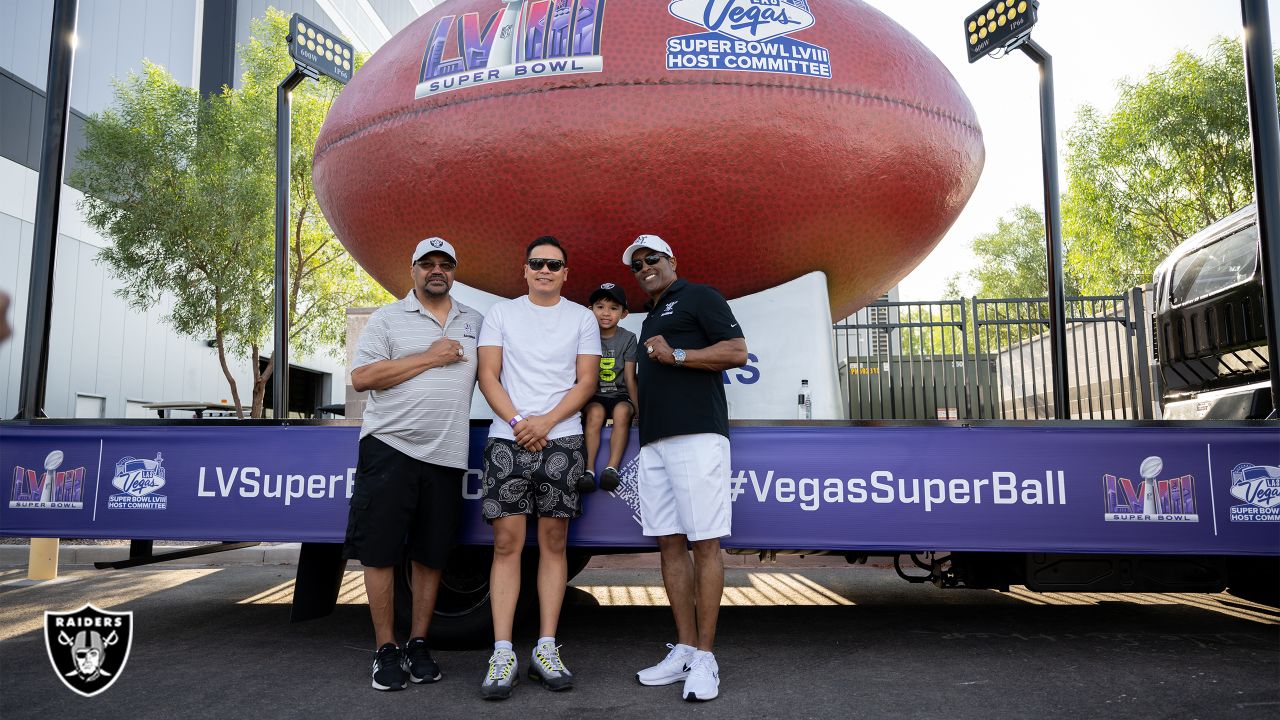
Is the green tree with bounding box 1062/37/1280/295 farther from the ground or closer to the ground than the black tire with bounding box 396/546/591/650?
farther from the ground

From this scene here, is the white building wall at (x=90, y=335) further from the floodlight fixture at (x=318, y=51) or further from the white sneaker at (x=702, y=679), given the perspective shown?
the white sneaker at (x=702, y=679)

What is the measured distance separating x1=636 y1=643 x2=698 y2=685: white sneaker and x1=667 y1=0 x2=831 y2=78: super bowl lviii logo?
2.36m

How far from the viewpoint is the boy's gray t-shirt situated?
3.57 meters

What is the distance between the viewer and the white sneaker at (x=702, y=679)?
2932mm

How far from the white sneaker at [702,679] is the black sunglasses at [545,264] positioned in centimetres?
157

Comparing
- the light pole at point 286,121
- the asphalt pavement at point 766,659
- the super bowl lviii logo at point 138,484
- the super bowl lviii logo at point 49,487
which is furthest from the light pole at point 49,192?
the asphalt pavement at point 766,659

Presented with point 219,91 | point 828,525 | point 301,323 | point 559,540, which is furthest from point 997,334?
point 219,91

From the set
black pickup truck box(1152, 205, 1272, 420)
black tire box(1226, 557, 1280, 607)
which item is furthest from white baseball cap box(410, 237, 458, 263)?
black pickup truck box(1152, 205, 1272, 420)

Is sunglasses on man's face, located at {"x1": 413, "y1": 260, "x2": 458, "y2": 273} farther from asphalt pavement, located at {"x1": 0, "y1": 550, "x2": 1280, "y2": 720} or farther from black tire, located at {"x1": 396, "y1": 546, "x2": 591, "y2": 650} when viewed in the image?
asphalt pavement, located at {"x1": 0, "y1": 550, "x2": 1280, "y2": 720}

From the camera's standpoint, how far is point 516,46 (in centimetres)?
360

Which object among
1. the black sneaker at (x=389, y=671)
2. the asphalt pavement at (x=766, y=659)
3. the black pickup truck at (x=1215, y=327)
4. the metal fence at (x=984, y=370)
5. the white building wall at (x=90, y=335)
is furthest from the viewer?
the white building wall at (x=90, y=335)

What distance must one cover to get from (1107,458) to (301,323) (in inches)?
629

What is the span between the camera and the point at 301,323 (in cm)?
1673

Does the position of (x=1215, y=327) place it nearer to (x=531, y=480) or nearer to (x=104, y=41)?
(x=531, y=480)
